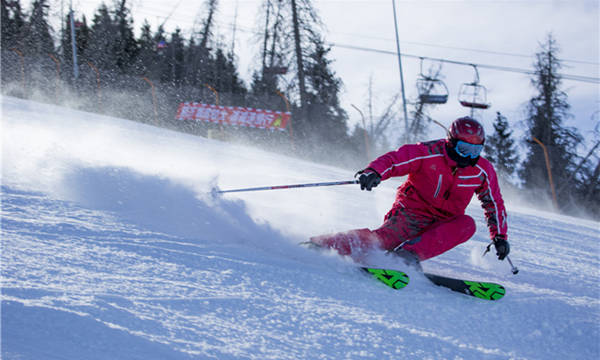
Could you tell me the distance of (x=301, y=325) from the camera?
6.21 ft

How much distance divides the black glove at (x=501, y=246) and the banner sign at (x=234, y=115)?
557 inches

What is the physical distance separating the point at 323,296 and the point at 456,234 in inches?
54.7

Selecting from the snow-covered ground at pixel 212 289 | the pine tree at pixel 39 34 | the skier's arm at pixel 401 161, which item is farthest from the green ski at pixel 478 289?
the pine tree at pixel 39 34

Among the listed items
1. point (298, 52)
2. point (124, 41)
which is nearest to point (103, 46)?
point (124, 41)

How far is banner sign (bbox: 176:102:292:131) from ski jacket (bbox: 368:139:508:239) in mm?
13803

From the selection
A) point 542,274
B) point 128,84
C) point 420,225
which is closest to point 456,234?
point 420,225

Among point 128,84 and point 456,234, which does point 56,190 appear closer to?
point 456,234

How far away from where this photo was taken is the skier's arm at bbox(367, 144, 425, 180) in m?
3.33

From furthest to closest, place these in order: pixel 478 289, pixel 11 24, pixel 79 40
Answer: pixel 11 24 → pixel 79 40 → pixel 478 289

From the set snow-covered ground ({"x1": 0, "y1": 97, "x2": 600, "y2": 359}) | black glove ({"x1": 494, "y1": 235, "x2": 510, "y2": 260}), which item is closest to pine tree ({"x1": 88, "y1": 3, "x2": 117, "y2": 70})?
snow-covered ground ({"x1": 0, "y1": 97, "x2": 600, "y2": 359})

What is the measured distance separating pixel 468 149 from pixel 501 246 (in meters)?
0.71

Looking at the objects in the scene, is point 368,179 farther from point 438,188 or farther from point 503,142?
point 503,142

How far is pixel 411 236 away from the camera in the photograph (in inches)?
137

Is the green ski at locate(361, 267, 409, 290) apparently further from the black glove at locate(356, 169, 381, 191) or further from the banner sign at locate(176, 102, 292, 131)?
the banner sign at locate(176, 102, 292, 131)
